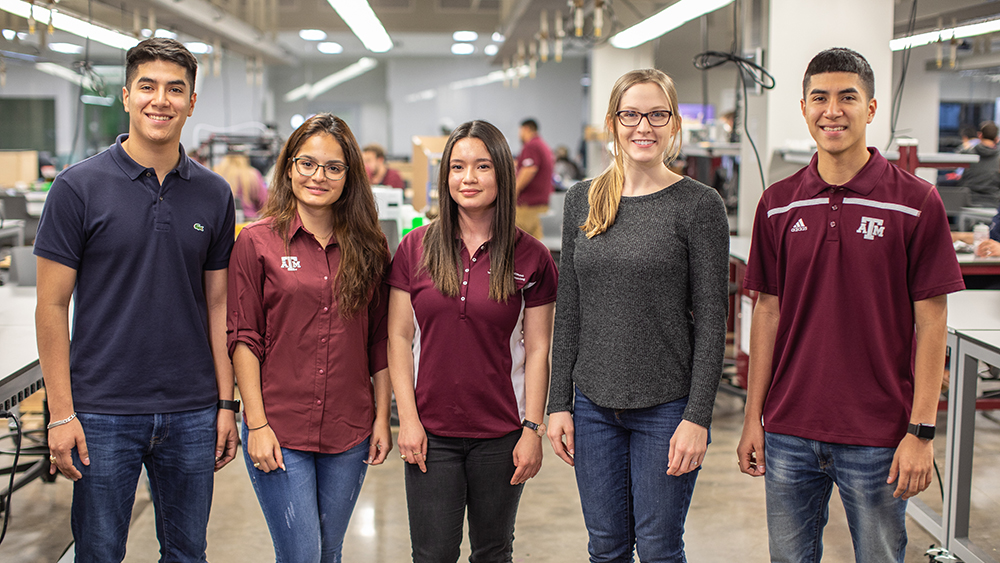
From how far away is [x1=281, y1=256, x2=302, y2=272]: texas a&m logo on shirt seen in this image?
1655 mm

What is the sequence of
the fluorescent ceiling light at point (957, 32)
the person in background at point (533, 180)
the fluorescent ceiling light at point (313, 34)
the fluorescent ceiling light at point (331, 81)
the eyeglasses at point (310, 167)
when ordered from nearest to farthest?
the eyeglasses at point (310, 167), the fluorescent ceiling light at point (957, 32), the person in background at point (533, 180), the fluorescent ceiling light at point (313, 34), the fluorescent ceiling light at point (331, 81)

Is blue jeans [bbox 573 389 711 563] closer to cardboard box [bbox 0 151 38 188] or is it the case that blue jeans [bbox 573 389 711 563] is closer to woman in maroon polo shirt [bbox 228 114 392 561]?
woman in maroon polo shirt [bbox 228 114 392 561]

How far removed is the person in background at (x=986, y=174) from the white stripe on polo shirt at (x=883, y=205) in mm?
7284

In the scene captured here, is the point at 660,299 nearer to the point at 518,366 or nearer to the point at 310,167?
the point at 518,366

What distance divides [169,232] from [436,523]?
2.77ft

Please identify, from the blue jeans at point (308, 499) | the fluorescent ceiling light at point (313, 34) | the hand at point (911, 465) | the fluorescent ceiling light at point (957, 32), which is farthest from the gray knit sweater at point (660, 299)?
the fluorescent ceiling light at point (313, 34)

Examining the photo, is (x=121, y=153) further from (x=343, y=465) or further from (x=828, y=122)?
(x=828, y=122)

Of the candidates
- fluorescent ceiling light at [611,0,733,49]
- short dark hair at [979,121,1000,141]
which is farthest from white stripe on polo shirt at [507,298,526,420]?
short dark hair at [979,121,1000,141]

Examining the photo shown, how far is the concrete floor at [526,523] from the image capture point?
2713 millimetres

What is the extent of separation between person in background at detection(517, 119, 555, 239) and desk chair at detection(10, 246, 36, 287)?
483 centimetres

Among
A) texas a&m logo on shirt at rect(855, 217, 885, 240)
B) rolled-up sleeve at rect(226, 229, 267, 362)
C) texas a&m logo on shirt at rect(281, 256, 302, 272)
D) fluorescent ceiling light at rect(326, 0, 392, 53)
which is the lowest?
rolled-up sleeve at rect(226, 229, 267, 362)

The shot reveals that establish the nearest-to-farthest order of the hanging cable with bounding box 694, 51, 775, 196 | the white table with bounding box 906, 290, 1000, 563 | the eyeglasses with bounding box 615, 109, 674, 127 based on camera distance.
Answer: the eyeglasses with bounding box 615, 109, 674, 127
the white table with bounding box 906, 290, 1000, 563
the hanging cable with bounding box 694, 51, 775, 196

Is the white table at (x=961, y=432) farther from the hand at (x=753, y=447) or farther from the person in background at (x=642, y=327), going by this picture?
the person in background at (x=642, y=327)

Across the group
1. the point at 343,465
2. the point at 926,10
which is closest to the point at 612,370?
the point at 343,465
